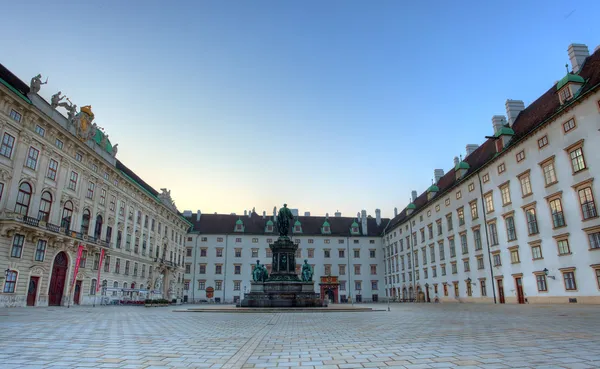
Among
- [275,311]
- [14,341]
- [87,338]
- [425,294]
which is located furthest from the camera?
[425,294]

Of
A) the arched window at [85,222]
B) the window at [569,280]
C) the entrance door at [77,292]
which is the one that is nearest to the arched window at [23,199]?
the arched window at [85,222]

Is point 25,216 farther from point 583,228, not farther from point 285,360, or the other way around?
point 583,228

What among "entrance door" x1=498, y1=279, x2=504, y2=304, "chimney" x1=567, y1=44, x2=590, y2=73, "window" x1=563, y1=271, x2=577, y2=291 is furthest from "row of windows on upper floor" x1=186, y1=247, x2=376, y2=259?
"chimney" x1=567, y1=44, x2=590, y2=73

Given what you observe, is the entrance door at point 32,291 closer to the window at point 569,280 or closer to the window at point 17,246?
the window at point 17,246

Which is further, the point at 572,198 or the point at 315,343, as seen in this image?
the point at 572,198

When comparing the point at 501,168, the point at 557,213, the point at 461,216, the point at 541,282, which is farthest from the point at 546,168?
the point at 461,216

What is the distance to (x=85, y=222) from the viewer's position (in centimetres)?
3844

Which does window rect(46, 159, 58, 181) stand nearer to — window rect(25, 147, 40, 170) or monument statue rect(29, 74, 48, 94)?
window rect(25, 147, 40, 170)

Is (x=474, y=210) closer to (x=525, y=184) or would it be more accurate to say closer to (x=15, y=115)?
(x=525, y=184)

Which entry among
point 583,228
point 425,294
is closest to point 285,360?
point 583,228

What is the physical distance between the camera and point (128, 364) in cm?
588

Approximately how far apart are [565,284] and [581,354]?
26846mm

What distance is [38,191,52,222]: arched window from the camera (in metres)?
31.3

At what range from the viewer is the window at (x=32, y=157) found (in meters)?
29.9
